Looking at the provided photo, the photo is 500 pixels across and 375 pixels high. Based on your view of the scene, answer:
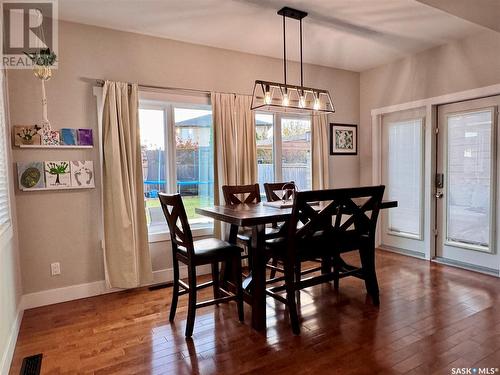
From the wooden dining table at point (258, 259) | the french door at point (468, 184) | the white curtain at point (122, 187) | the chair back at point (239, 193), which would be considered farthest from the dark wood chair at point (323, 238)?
the french door at point (468, 184)

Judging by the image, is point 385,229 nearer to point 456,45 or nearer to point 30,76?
point 456,45

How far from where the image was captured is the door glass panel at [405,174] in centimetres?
433

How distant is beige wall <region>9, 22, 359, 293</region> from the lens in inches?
118

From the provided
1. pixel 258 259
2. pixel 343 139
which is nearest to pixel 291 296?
pixel 258 259

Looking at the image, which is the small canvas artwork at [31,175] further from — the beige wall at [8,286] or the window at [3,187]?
the window at [3,187]

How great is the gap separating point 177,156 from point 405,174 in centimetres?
298

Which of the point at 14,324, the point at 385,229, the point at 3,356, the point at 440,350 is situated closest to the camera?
the point at 3,356

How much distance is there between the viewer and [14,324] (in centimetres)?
245

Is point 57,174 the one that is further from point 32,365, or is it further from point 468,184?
point 468,184

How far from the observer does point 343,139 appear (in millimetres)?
4918

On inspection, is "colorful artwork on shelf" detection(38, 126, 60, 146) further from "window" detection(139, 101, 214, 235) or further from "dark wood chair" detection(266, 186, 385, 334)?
"dark wood chair" detection(266, 186, 385, 334)

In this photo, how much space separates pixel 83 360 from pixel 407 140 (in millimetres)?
4251

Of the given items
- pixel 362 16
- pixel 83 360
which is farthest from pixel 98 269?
pixel 362 16

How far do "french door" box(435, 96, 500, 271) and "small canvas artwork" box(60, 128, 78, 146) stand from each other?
4.05 metres
